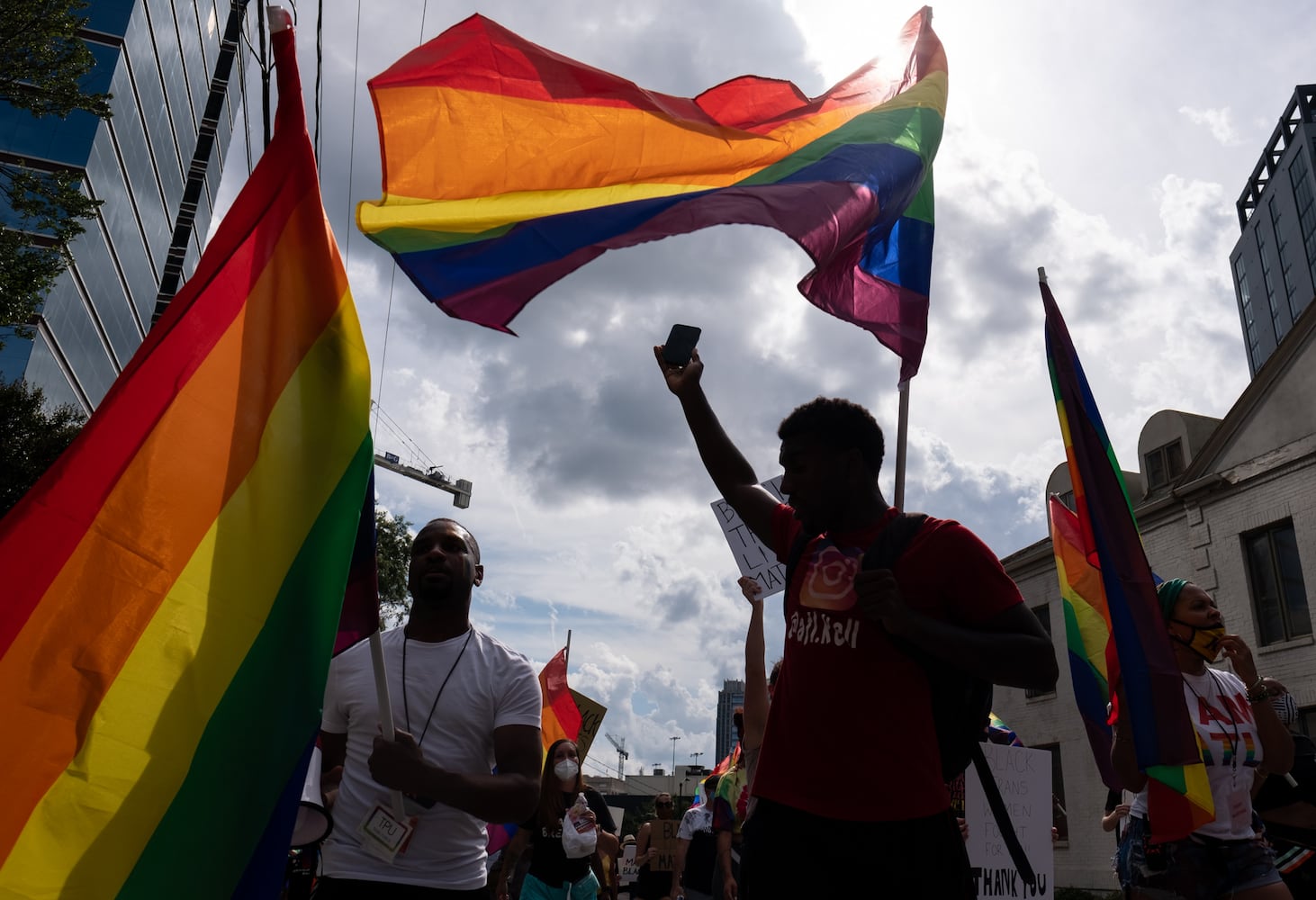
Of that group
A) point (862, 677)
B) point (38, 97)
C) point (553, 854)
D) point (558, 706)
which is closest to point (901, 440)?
point (862, 677)

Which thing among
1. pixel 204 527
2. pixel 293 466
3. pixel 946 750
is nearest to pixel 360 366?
pixel 293 466

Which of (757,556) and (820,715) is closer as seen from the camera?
(820,715)

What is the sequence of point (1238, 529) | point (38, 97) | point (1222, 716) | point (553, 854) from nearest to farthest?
point (1222, 716) < point (553, 854) < point (38, 97) < point (1238, 529)

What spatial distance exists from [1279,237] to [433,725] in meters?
89.5

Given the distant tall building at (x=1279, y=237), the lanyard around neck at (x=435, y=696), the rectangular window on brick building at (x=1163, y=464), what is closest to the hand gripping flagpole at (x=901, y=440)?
the lanyard around neck at (x=435, y=696)

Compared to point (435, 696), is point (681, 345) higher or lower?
higher

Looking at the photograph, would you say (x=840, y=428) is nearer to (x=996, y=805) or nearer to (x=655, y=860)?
(x=996, y=805)

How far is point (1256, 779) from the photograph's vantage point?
5.23 m

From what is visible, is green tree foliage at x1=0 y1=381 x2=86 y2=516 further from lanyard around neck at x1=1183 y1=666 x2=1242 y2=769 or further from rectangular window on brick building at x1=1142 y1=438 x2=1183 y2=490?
rectangular window on brick building at x1=1142 y1=438 x2=1183 y2=490

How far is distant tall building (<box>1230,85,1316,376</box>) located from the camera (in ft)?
239

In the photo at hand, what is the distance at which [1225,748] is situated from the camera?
4703 millimetres

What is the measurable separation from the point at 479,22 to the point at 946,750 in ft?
11.7

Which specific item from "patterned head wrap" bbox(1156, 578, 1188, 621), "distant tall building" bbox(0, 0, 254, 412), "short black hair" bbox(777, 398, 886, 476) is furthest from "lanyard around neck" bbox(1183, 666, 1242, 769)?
"distant tall building" bbox(0, 0, 254, 412)

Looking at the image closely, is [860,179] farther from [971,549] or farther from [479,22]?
[971,549]
